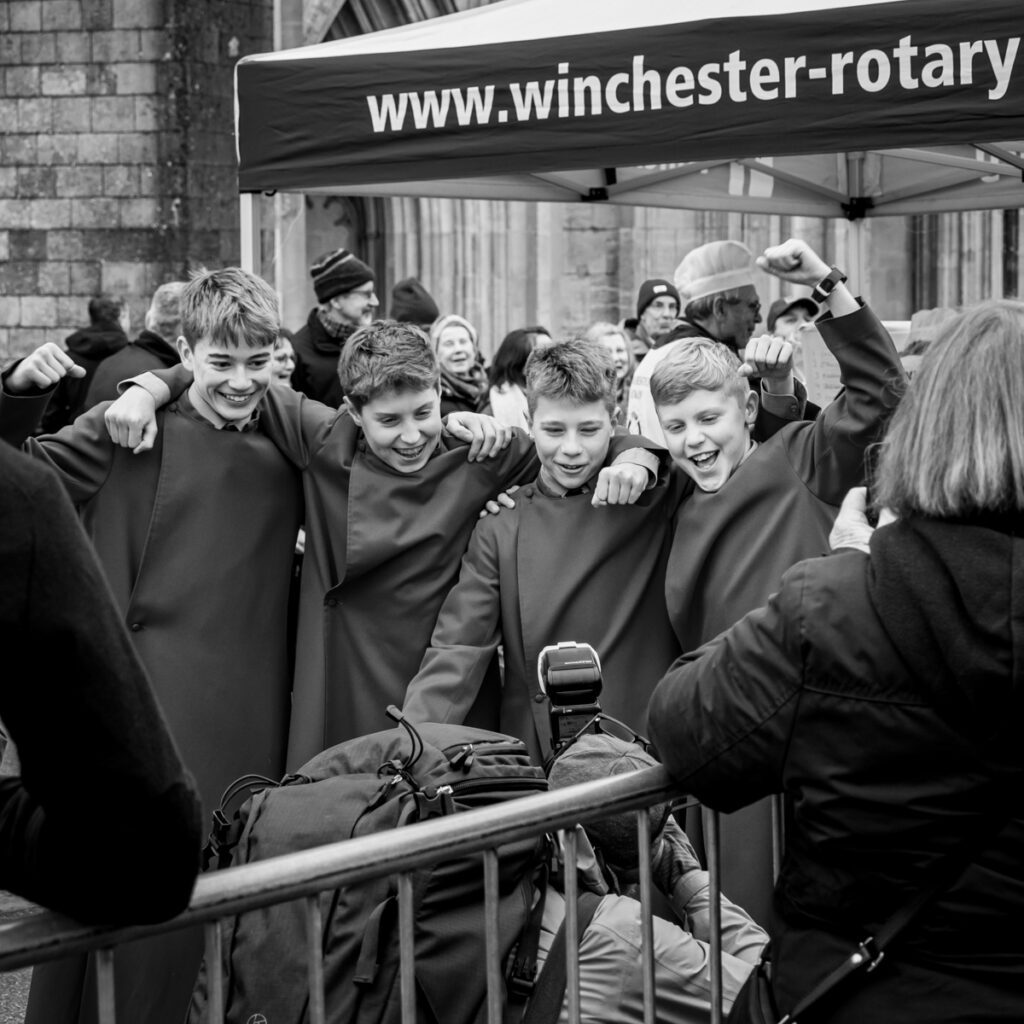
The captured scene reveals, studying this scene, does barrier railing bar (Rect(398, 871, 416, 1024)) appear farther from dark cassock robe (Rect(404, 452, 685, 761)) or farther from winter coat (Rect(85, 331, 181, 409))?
winter coat (Rect(85, 331, 181, 409))

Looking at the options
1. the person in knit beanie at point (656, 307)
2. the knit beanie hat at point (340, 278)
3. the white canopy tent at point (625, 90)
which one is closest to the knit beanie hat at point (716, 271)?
the white canopy tent at point (625, 90)

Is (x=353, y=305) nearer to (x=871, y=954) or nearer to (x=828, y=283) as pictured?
(x=828, y=283)

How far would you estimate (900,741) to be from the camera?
2037 mm

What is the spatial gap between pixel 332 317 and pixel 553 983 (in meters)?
5.62

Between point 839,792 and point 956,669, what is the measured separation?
0.75 ft

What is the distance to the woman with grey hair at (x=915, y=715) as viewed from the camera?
6.54ft

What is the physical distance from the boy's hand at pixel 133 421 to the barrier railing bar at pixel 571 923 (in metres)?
1.83

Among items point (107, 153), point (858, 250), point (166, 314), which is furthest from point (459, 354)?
point (107, 153)

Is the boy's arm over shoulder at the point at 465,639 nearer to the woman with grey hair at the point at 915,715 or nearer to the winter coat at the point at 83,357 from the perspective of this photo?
the woman with grey hair at the point at 915,715

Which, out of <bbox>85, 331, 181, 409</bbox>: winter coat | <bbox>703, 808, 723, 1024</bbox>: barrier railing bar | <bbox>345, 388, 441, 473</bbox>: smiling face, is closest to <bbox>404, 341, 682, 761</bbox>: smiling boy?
<bbox>345, 388, 441, 473</bbox>: smiling face

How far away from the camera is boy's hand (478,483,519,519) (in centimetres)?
391

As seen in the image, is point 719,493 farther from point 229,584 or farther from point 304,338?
point 304,338

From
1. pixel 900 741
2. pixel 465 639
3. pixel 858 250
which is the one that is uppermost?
pixel 858 250

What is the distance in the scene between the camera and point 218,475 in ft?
12.9
